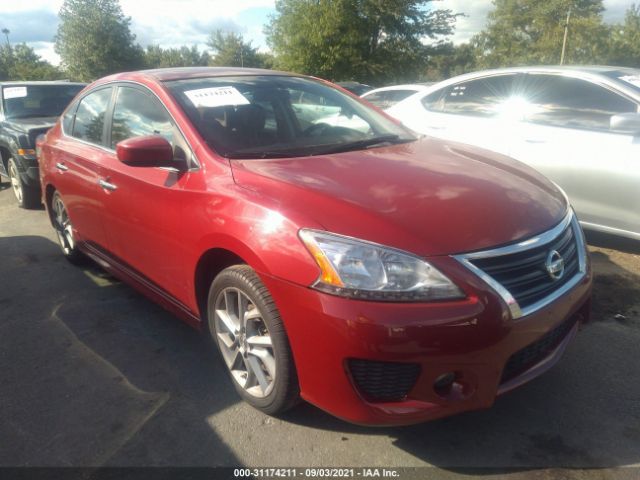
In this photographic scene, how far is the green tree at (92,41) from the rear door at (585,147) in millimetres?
48888

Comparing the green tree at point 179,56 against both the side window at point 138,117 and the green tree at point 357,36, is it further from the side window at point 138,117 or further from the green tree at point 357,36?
the side window at point 138,117

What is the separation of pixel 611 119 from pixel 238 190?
10.4 ft

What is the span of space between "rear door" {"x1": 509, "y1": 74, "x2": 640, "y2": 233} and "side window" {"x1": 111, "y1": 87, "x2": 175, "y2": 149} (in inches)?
124

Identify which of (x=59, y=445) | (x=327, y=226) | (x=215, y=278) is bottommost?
(x=59, y=445)

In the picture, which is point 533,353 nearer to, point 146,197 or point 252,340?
point 252,340

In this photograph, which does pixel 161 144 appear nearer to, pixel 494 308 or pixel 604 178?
pixel 494 308

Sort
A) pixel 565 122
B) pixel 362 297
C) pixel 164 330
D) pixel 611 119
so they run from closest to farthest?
pixel 362 297, pixel 164 330, pixel 611 119, pixel 565 122

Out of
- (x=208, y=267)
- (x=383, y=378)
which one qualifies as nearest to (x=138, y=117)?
(x=208, y=267)

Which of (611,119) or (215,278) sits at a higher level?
(611,119)

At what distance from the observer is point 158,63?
78062mm

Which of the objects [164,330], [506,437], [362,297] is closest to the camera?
[362,297]

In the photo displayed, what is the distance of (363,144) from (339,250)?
122 cm

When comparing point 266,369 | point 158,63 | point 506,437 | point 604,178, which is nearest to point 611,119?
point 604,178

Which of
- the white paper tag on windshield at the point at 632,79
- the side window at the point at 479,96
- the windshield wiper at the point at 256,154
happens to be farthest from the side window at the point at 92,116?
the white paper tag on windshield at the point at 632,79
